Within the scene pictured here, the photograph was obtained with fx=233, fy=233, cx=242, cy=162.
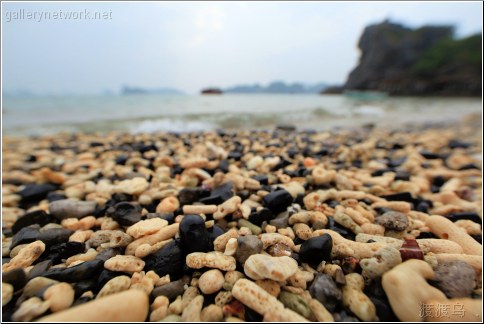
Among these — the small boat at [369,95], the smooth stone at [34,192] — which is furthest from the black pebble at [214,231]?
the small boat at [369,95]

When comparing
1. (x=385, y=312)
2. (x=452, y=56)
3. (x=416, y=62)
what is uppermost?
(x=416, y=62)

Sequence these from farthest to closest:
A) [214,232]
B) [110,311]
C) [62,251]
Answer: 1. [214,232]
2. [62,251]
3. [110,311]

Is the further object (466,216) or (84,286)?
(466,216)

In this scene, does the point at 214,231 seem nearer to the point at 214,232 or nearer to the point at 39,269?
the point at 214,232

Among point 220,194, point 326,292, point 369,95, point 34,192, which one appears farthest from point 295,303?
point 369,95

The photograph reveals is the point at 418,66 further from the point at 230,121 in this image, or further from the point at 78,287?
the point at 78,287

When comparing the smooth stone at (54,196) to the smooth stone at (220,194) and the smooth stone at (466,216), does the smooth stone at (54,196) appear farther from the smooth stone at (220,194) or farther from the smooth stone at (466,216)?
the smooth stone at (466,216)

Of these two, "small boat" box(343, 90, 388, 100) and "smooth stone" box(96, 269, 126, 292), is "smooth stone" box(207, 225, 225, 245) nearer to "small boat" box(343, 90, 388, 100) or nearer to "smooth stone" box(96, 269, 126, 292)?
"smooth stone" box(96, 269, 126, 292)
